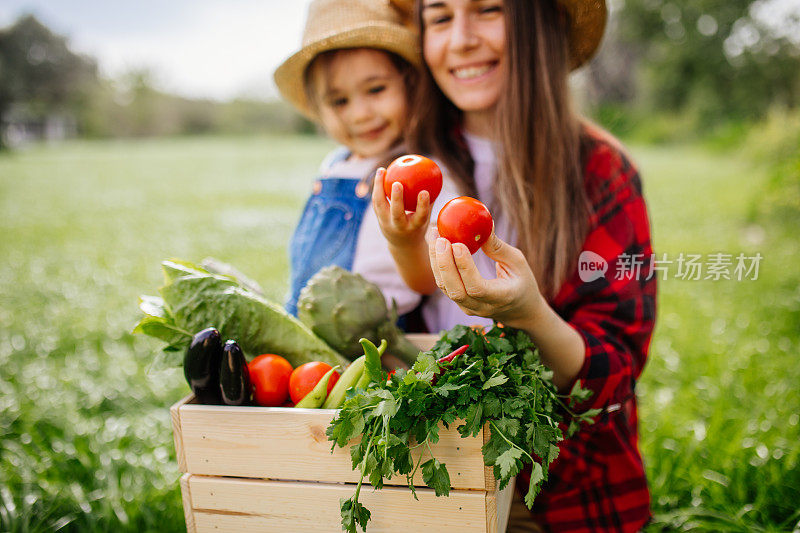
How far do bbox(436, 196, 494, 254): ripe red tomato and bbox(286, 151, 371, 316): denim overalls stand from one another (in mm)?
924

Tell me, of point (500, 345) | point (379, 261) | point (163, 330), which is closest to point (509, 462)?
point (500, 345)

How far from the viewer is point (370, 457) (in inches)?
47.1

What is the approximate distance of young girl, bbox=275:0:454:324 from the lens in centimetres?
209

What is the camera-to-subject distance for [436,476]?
1.21m

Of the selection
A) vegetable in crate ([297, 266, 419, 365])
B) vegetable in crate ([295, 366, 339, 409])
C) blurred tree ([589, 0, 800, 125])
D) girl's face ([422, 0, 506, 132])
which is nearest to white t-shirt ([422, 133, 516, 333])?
girl's face ([422, 0, 506, 132])

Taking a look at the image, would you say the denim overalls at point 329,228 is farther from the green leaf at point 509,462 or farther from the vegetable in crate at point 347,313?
the green leaf at point 509,462

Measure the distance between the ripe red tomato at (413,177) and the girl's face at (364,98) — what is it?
836mm

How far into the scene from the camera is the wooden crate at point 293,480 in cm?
129

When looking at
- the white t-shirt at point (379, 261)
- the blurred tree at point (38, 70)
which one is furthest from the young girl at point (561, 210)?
the blurred tree at point (38, 70)

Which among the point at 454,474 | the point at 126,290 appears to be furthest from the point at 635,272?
the point at 126,290

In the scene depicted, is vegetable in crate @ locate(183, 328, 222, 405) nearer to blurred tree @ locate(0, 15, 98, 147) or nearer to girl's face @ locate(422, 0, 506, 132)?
→ girl's face @ locate(422, 0, 506, 132)

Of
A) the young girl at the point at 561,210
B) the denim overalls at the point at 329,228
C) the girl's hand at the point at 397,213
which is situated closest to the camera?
the girl's hand at the point at 397,213

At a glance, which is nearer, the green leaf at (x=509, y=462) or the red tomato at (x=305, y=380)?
the green leaf at (x=509, y=462)

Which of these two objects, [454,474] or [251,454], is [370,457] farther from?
[251,454]
